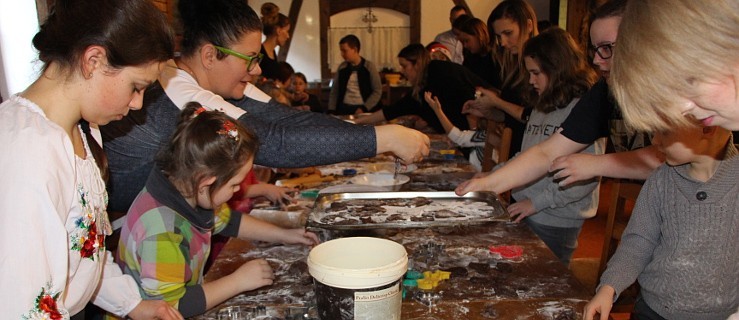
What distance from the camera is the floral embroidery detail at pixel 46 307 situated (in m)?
1.01

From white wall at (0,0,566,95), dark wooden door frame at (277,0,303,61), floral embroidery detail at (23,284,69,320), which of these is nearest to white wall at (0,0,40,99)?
floral embroidery detail at (23,284,69,320)

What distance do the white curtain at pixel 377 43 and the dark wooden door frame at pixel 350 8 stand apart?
0.52 feet

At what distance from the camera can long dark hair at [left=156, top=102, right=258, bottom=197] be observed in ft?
5.01

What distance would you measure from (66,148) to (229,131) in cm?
50

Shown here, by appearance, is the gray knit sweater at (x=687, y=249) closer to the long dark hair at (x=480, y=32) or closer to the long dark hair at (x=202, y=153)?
the long dark hair at (x=202, y=153)

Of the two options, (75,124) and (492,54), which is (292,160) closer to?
(75,124)

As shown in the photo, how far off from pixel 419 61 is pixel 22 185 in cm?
416

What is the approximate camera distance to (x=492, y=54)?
4641mm

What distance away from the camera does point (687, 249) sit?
148 cm

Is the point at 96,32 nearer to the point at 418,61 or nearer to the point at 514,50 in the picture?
the point at 514,50

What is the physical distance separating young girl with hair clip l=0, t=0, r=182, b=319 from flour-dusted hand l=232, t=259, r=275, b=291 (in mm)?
190

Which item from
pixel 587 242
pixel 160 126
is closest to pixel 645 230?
pixel 160 126

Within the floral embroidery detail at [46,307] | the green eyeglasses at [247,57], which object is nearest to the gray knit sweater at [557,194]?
the green eyeglasses at [247,57]

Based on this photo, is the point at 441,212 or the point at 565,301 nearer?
the point at 565,301
